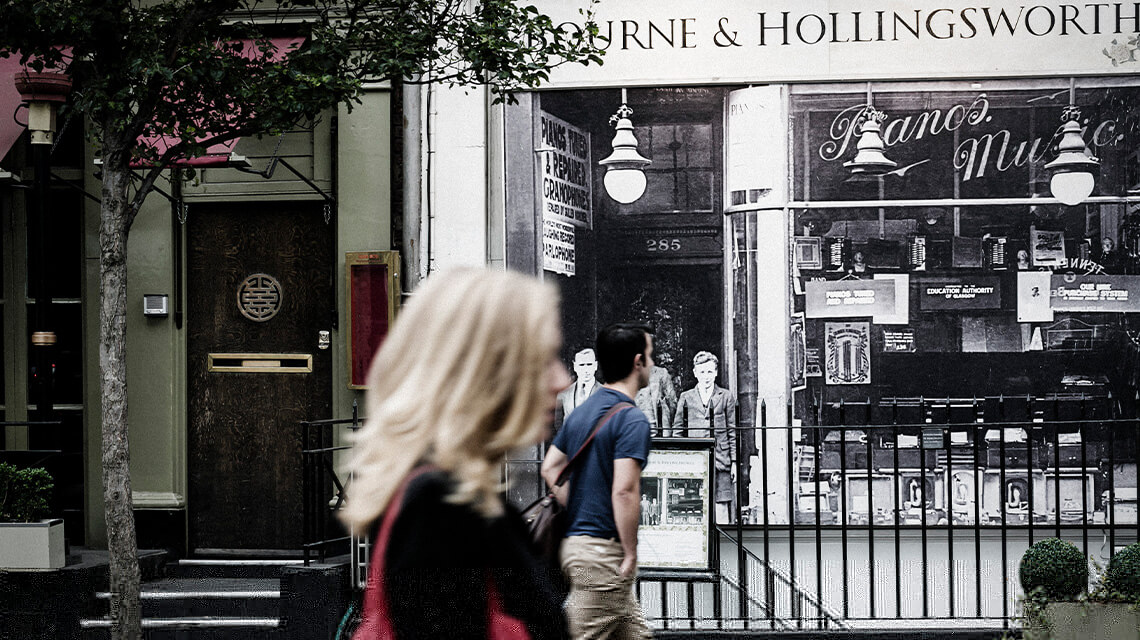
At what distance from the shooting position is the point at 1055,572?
22.2ft

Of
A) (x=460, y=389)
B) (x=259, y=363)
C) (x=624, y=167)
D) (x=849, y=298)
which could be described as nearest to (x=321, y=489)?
(x=259, y=363)

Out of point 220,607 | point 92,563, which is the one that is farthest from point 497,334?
point 92,563

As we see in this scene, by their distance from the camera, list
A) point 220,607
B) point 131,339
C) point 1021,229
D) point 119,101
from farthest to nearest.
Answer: point 131,339 < point 1021,229 < point 220,607 < point 119,101

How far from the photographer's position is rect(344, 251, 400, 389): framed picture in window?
9.48 meters

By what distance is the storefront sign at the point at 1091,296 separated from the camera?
9156 mm

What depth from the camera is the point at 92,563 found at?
9.04 metres

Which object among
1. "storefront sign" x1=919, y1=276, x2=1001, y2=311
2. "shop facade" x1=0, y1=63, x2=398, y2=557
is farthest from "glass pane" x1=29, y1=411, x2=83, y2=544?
"storefront sign" x1=919, y1=276, x2=1001, y2=311

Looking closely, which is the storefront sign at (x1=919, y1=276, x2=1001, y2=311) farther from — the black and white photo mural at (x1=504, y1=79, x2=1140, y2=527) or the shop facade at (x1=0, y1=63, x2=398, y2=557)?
the shop facade at (x1=0, y1=63, x2=398, y2=557)

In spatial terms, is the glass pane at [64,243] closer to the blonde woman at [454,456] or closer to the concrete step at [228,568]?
the concrete step at [228,568]

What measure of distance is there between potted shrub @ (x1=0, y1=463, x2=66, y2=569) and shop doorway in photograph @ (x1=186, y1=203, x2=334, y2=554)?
1.58 meters

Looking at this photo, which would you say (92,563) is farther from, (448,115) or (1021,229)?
(1021,229)

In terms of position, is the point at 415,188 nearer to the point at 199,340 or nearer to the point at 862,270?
the point at 199,340

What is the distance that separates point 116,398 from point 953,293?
621cm

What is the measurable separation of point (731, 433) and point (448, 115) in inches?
137
